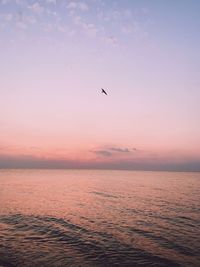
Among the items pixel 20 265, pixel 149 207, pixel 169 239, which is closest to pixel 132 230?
pixel 169 239

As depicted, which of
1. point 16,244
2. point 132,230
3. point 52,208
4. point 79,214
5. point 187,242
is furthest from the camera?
point 52,208

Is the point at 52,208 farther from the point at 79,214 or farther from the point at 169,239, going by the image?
the point at 169,239

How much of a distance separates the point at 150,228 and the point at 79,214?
13.0 meters

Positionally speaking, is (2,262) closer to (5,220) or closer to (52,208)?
(5,220)

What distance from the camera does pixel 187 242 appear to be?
26234 millimetres

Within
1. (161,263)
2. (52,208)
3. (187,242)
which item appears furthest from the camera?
(52,208)

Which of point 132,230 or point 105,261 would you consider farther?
point 132,230

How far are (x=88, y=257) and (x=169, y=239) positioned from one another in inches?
379

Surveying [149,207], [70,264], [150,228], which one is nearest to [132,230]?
[150,228]

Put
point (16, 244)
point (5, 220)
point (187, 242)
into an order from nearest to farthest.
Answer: point (16, 244) < point (187, 242) < point (5, 220)

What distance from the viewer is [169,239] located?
27.4 m

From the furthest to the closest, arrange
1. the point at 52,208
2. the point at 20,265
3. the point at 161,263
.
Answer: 1. the point at 52,208
2. the point at 161,263
3. the point at 20,265

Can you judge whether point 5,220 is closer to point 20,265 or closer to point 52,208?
point 52,208

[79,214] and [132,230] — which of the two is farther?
[79,214]
